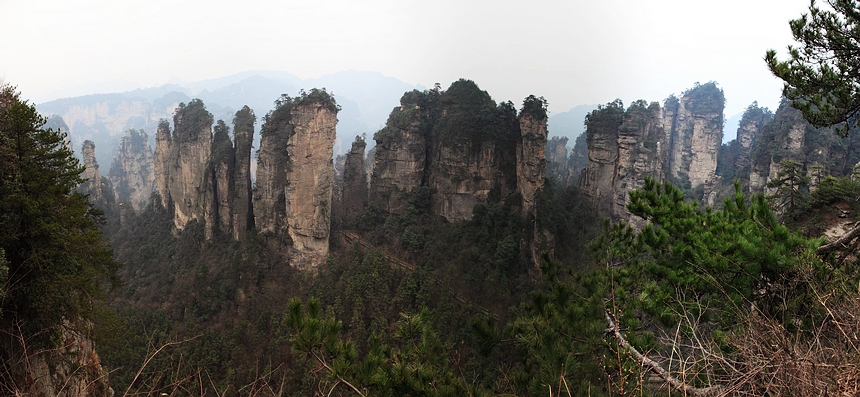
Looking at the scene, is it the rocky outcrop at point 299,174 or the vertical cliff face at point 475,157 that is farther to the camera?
the vertical cliff face at point 475,157

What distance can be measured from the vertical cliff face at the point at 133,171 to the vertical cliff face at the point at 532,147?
43009mm

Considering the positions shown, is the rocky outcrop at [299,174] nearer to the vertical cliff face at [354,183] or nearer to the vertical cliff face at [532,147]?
the vertical cliff face at [354,183]

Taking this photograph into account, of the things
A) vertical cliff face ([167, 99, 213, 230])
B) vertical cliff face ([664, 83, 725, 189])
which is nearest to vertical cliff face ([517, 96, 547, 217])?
vertical cliff face ([167, 99, 213, 230])

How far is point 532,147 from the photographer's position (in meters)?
18.2

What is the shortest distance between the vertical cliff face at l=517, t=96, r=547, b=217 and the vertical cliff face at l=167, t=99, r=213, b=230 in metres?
15.9

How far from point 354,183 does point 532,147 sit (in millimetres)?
10328

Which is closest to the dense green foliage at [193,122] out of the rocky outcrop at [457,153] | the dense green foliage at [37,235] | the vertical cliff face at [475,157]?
the rocky outcrop at [457,153]

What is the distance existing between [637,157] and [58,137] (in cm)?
2016

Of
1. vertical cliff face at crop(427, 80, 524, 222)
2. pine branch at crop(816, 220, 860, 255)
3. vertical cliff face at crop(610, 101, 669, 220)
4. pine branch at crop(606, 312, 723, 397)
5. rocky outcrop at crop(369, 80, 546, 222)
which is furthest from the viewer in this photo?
vertical cliff face at crop(427, 80, 524, 222)

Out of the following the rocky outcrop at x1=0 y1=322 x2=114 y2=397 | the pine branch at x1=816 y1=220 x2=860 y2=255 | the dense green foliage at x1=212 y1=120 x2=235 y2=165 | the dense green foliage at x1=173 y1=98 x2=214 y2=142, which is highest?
the dense green foliage at x1=173 y1=98 x2=214 y2=142

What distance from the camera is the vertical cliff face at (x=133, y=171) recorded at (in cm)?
4509

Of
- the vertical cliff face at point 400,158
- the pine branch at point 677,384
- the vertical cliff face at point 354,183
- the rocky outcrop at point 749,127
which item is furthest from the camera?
the rocky outcrop at point 749,127

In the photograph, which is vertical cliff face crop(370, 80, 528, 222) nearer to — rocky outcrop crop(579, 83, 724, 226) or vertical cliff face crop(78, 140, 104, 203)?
rocky outcrop crop(579, 83, 724, 226)

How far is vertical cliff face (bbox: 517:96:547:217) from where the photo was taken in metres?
18.1
